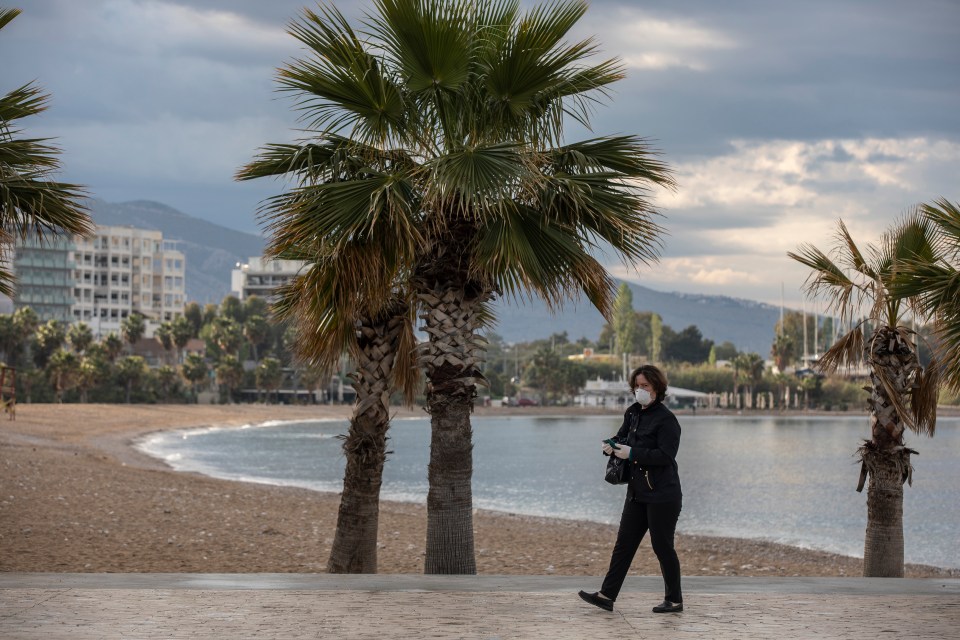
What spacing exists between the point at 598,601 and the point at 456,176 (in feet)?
14.1

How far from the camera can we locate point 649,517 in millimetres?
8656

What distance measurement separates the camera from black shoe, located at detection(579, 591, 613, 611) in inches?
346

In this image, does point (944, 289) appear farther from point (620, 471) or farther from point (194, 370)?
point (194, 370)

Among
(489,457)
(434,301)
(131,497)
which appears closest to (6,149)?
(434,301)

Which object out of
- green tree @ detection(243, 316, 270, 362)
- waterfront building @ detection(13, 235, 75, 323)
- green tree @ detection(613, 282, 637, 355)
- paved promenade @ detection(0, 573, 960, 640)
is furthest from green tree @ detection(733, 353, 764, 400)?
paved promenade @ detection(0, 573, 960, 640)

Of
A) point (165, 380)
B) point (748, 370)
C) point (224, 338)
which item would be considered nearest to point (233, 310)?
point (224, 338)

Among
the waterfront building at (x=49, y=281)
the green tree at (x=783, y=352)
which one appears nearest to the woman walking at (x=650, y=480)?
the waterfront building at (x=49, y=281)

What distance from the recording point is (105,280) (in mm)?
168000

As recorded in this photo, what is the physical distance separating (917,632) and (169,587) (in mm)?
5889

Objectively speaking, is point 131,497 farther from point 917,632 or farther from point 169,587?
point 917,632

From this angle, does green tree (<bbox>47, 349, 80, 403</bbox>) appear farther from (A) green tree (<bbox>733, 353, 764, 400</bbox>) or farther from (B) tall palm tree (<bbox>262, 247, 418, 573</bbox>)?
(A) green tree (<bbox>733, 353, 764, 400</bbox>)

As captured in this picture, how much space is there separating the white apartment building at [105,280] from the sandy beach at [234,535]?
123 metres

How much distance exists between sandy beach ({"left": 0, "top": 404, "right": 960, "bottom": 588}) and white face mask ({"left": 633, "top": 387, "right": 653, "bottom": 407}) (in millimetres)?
2648

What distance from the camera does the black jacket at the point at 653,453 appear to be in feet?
27.9
